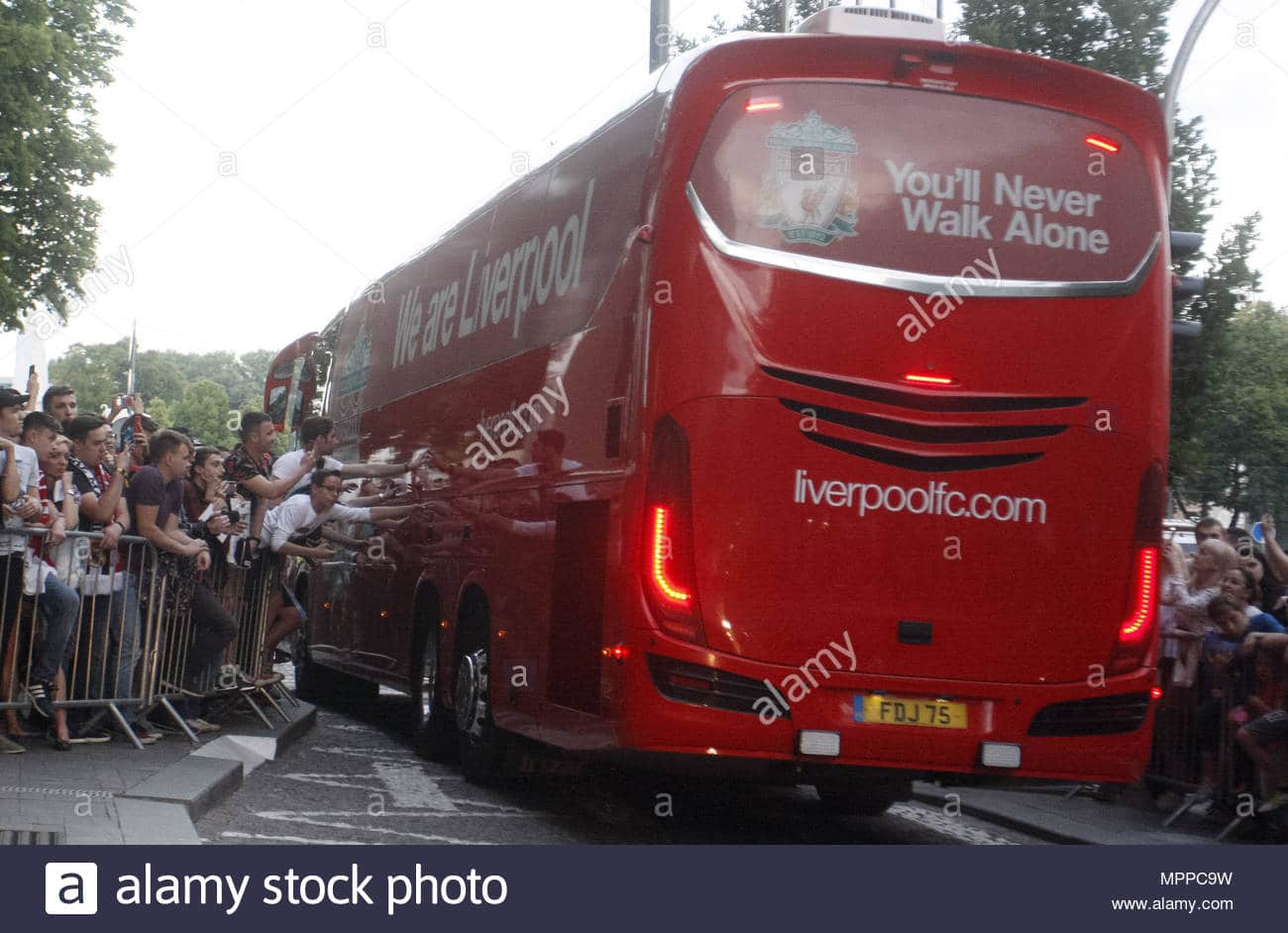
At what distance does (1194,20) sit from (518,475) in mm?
8882

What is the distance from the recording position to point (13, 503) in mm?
9977

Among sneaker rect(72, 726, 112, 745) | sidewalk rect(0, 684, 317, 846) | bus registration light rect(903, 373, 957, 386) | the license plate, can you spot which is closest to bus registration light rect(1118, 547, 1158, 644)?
the license plate

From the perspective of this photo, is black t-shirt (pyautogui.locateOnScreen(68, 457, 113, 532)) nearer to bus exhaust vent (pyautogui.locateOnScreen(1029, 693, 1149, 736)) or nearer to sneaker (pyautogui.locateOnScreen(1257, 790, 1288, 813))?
bus exhaust vent (pyautogui.locateOnScreen(1029, 693, 1149, 736))

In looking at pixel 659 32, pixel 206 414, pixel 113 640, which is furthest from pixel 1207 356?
pixel 206 414

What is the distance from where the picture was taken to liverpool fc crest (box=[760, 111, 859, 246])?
7965mm

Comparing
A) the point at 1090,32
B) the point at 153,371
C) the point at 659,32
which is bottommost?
the point at 659,32

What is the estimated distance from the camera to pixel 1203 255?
21.0 m

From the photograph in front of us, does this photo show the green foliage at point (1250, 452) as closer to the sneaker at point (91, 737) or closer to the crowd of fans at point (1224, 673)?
the crowd of fans at point (1224, 673)

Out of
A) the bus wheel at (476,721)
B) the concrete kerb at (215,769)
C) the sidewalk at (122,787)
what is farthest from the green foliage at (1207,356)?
the sidewalk at (122,787)

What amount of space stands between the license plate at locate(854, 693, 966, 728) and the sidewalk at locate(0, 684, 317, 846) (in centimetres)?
284

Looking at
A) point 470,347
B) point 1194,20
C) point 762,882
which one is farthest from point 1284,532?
point 762,882

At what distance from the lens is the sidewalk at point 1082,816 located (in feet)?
33.5

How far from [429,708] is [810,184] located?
566cm

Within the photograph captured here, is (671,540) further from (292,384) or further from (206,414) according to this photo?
(206,414)
